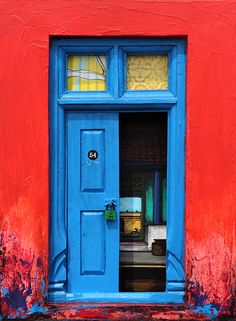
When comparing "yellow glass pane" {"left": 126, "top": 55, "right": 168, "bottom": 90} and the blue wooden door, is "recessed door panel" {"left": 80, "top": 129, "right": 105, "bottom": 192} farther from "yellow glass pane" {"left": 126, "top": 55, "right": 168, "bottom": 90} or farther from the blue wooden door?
"yellow glass pane" {"left": 126, "top": 55, "right": 168, "bottom": 90}

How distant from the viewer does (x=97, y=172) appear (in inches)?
224

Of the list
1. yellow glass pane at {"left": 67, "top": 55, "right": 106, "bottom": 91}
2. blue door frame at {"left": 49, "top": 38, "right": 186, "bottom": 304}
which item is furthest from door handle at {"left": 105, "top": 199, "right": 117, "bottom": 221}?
yellow glass pane at {"left": 67, "top": 55, "right": 106, "bottom": 91}

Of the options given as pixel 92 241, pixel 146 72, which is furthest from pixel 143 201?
pixel 146 72

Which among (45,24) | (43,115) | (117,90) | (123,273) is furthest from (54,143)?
(123,273)

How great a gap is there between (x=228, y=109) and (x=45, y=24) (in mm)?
1942

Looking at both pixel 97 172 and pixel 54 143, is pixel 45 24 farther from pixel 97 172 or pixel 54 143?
pixel 97 172

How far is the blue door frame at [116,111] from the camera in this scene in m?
5.58

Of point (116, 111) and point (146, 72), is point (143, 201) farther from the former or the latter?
point (146, 72)

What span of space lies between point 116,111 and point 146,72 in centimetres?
50

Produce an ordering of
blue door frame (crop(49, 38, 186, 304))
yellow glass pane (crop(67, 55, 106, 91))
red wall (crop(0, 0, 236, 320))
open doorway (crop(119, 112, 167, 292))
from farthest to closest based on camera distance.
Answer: open doorway (crop(119, 112, 167, 292))
yellow glass pane (crop(67, 55, 106, 91))
blue door frame (crop(49, 38, 186, 304))
red wall (crop(0, 0, 236, 320))

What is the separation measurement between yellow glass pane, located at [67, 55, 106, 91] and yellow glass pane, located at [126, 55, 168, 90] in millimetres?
271

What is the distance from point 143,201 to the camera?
592 cm

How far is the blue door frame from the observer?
18.3 feet

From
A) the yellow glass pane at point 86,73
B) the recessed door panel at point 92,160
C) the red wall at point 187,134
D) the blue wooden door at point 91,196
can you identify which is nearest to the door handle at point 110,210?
the blue wooden door at point 91,196
